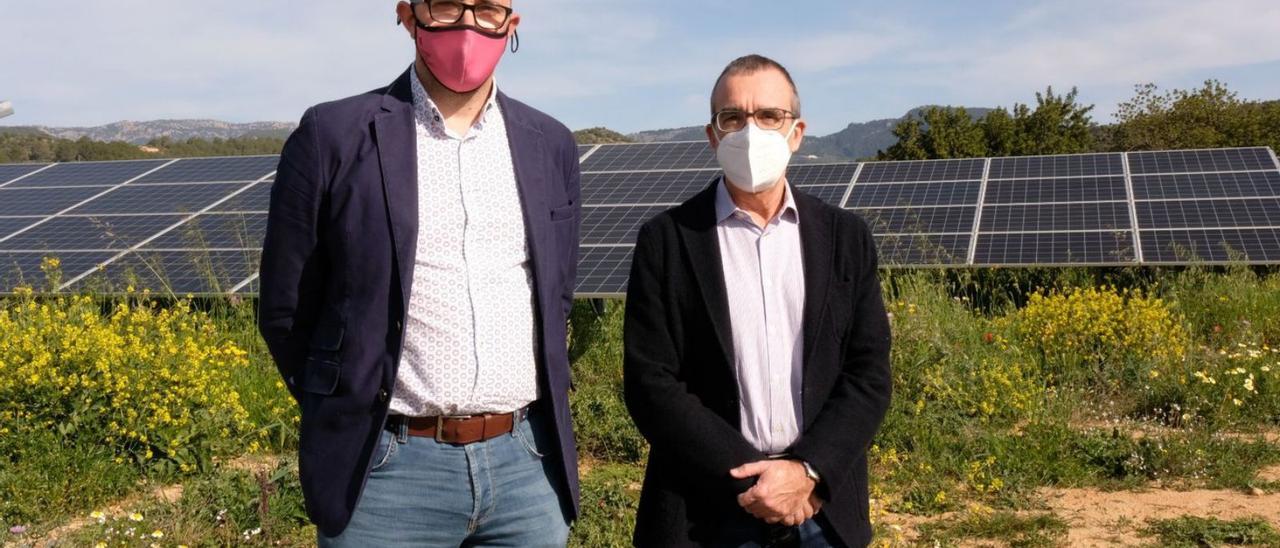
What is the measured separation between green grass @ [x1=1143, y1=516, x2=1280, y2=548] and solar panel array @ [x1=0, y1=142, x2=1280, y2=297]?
414cm

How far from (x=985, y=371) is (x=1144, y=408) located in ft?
3.22

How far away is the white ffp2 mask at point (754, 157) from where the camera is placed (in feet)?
8.59

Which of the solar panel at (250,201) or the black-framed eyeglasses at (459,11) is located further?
the solar panel at (250,201)

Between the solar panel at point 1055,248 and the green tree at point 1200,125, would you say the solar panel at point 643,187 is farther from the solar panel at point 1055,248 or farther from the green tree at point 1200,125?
the green tree at point 1200,125

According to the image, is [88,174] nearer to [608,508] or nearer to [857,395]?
[608,508]

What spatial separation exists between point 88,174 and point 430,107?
14297mm

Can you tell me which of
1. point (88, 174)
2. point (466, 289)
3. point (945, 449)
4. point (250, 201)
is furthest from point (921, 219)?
point (88, 174)

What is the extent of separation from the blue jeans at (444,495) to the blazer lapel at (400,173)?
1.00ft

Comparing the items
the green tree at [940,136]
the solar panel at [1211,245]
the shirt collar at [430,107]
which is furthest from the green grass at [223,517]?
the green tree at [940,136]

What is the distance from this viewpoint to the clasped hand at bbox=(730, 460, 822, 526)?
250cm

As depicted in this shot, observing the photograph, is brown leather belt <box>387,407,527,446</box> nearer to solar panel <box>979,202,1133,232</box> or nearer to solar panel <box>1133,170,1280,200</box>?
solar panel <box>979,202,1133,232</box>

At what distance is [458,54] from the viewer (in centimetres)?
253

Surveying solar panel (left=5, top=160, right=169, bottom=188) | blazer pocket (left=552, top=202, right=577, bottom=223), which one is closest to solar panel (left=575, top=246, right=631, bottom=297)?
blazer pocket (left=552, top=202, right=577, bottom=223)

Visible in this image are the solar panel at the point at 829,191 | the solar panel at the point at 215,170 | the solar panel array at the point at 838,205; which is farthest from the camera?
the solar panel at the point at 215,170
